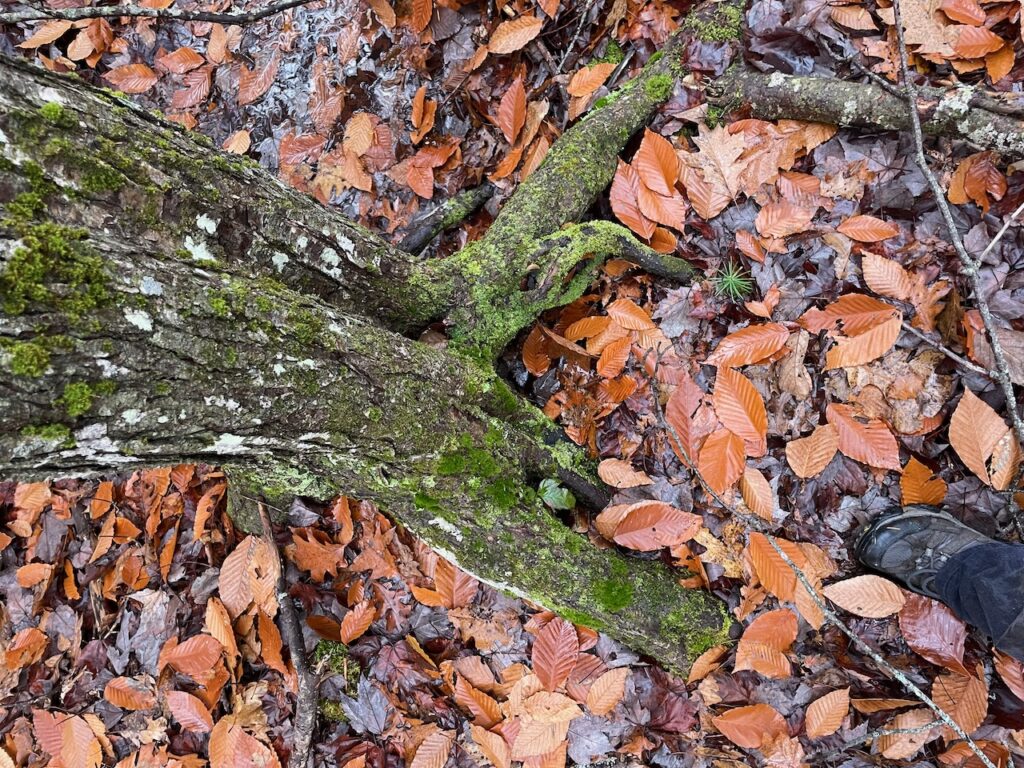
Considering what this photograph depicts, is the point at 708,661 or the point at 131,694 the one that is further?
the point at 131,694

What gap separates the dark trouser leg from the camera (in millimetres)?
2002

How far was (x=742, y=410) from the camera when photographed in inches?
93.7

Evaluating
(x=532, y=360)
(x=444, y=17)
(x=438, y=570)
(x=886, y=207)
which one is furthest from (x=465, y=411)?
(x=444, y=17)

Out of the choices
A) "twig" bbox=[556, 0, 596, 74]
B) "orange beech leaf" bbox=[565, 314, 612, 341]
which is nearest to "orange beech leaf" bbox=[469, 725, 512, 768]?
"orange beech leaf" bbox=[565, 314, 612, 341]

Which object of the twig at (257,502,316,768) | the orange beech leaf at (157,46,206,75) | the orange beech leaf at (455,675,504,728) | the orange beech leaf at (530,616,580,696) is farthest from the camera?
the orange beech leaf at (157,46,206,75)

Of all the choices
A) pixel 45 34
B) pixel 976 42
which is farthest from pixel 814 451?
pixel 45 34

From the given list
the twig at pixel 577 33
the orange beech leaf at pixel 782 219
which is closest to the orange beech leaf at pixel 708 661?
the orange beech leaf at pixel 782 219

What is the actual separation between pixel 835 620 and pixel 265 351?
2.01 meters

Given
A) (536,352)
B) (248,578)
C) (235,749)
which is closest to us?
(536,352)

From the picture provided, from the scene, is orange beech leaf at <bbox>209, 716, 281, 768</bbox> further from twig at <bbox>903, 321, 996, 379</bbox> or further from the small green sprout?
twig at <bbox>903, 321, 996, 379</bbox>

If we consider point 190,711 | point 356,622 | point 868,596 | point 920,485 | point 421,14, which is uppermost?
point 421,14

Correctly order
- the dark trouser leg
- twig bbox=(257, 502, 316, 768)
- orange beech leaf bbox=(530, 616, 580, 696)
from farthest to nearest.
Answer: twig bbox=(257, 502, 316, 768)
orange beech leaf bbox=(530, 616, 580, 696)
the dark trouser leg

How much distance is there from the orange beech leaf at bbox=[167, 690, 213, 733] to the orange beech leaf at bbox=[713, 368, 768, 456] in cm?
275

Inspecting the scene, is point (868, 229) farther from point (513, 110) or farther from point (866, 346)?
point (513, 110)
